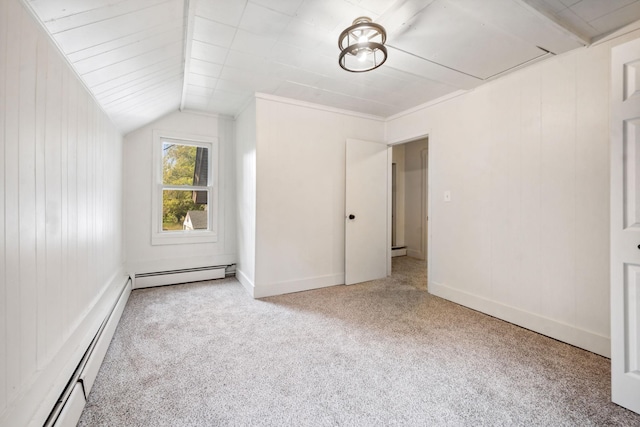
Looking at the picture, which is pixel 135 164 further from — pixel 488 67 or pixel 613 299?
pixel 613 299

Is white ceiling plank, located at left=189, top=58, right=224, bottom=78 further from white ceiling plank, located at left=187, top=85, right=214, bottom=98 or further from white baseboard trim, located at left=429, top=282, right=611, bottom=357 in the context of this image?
white baseboard trim, located at left=429, top=282, right=611, bottom=357

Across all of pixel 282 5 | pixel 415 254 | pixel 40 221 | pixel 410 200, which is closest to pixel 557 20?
pixel 282 5

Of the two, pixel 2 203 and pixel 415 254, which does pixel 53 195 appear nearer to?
pixel 2 203

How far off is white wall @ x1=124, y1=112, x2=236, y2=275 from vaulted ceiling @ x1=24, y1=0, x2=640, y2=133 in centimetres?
79

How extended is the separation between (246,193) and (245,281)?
116cm

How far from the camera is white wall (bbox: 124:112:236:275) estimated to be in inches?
143

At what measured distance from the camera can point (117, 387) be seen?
66.4 inches

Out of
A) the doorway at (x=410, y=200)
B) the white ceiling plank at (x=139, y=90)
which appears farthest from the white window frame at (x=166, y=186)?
the doorway at (x=410, y=200)

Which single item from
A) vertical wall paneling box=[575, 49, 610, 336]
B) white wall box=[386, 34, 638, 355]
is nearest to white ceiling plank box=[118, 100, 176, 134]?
white wall box=[386, 34, 638, 355]

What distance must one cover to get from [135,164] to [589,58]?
189 inches

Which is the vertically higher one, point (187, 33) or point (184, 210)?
point (187, 33)

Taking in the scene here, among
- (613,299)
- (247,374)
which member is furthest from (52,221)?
(613,299)

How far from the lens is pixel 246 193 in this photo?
366 centimetres

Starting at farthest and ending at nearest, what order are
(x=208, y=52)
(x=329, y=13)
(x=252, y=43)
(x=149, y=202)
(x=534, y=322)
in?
(x=149, y=202), (x=534, y=322), (x=208, y=52), (x=252, y=43), (x=329, y=13)
